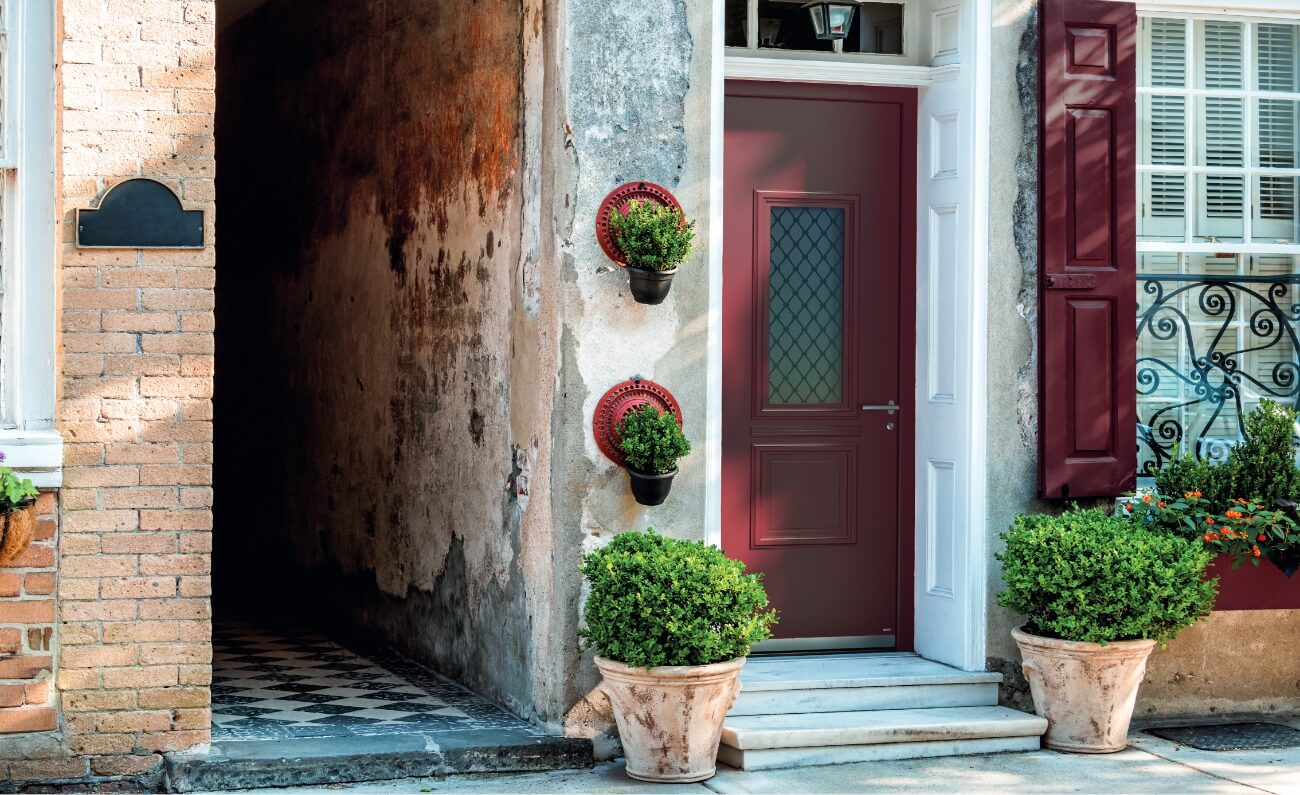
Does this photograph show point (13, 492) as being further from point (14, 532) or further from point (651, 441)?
point (651, 441)

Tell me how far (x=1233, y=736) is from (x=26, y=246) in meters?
5.29

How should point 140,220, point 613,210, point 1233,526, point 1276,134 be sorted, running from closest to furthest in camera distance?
point 140,220
point 613,210
point 1233,526
point 1276,134

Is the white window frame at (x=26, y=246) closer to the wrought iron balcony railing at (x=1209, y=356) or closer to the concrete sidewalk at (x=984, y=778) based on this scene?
the concrete sidewalk at (x=984, y=778)

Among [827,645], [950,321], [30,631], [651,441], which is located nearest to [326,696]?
[30,631]

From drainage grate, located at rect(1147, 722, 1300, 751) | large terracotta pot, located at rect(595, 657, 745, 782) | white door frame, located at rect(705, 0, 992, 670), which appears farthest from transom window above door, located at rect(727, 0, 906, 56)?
drainage grate, located at rect(1147, 722, 1300, 751)

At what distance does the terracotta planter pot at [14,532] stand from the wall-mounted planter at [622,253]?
2.36 meters

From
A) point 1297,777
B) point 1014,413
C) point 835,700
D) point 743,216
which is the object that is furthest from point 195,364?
point 1297,777

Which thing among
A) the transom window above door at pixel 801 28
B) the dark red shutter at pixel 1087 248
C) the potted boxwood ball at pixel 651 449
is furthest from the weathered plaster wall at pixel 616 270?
the dark red shutter at pixel 1087 248

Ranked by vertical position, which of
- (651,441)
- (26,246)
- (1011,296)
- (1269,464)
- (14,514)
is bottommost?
(14,514)

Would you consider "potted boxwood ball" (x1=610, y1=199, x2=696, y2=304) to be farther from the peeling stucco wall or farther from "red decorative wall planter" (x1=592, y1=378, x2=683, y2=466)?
the peeling stucco wall

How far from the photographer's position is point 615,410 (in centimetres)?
623

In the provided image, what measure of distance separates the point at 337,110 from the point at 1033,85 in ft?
14.9

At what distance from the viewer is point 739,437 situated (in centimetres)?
693

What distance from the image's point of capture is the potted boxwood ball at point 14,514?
17.7 ft
